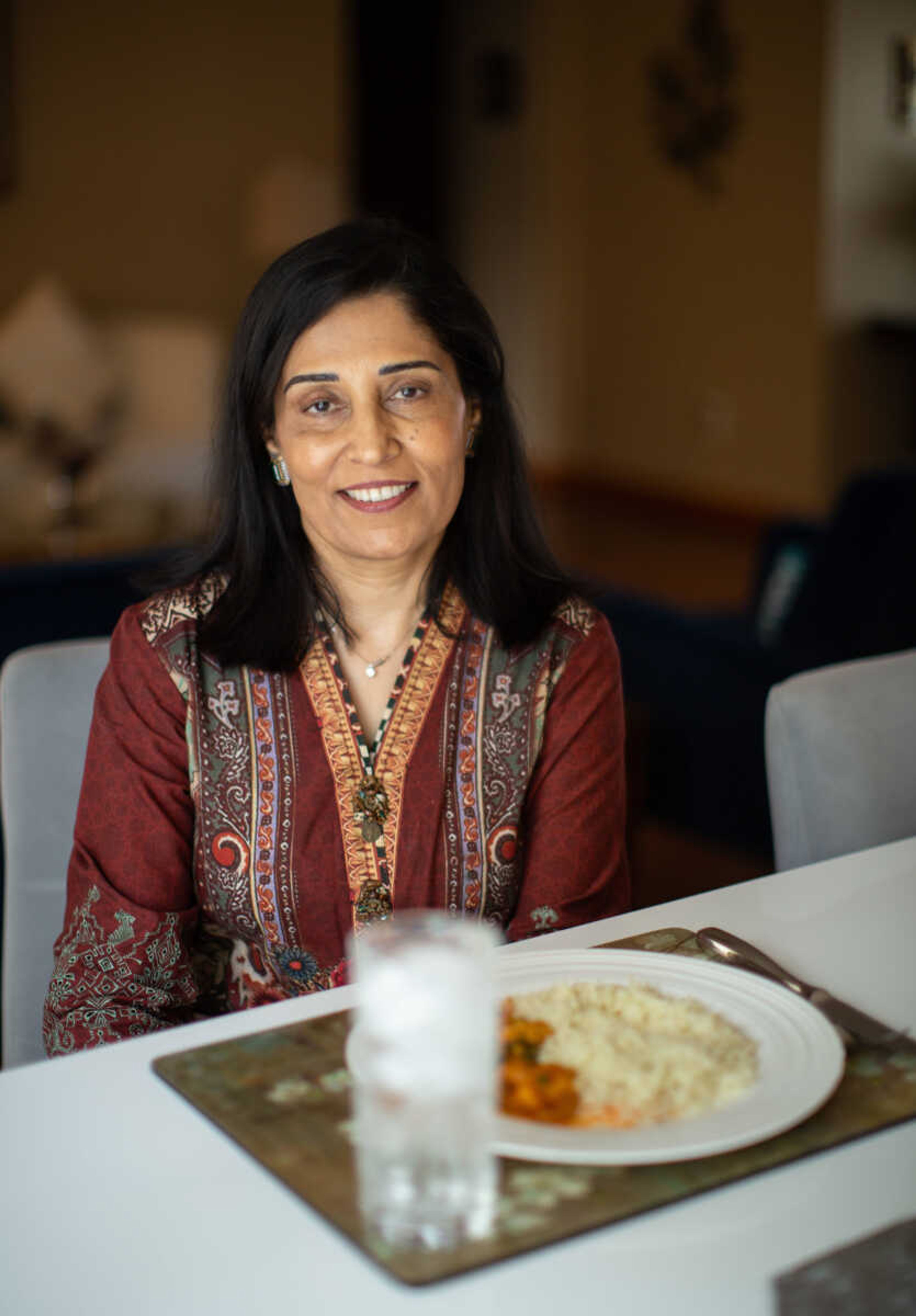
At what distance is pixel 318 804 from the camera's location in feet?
4.94

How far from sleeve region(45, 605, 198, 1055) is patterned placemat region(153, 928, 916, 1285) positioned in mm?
417

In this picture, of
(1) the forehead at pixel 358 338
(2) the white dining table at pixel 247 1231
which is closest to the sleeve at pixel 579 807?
(1) the forehead at pixel 358 338

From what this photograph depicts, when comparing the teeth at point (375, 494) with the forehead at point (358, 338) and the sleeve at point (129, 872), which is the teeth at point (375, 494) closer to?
the forehead at point (358, 338)

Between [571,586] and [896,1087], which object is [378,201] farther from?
[896,1087]

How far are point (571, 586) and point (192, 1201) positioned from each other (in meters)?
0.93

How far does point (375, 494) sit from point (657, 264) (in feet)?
20.7

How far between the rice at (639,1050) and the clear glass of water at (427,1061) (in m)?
0.14

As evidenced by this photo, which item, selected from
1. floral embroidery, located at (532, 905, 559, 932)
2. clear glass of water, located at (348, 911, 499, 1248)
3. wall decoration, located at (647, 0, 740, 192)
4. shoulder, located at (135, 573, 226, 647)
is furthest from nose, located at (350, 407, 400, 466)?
wall decoration, located at (647, 0, 740, 192)

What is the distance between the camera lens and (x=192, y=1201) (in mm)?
832

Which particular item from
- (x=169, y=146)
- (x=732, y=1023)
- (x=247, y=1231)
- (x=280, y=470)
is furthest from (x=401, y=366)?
(x=169, y=146)

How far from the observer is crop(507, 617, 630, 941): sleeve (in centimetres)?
150

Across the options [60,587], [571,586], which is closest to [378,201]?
[60,587]

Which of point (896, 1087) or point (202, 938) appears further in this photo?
point (202, 938)

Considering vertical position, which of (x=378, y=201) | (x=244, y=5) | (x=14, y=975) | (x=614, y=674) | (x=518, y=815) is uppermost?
(x=244, y=5)
